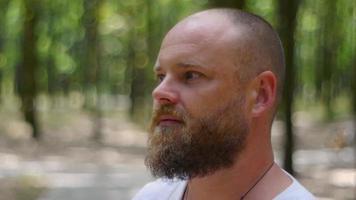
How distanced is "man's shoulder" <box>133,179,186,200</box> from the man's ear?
0.27m

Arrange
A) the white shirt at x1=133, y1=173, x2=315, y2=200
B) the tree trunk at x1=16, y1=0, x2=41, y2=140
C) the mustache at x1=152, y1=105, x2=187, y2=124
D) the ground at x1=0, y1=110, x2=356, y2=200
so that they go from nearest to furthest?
the mustache at x1=152, y1=105, x2=187, y2=124 < the white shirt at x1=133, y1=173, x2=315, y2=200 < the ground at x1=0, y1=110, x2=356, y2=200 < the tree trunk at x1=16, y1=0, x2=41, y2=140

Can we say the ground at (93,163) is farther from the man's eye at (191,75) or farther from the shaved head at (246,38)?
the man's eye at (191,75)

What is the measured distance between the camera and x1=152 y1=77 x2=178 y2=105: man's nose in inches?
66.4

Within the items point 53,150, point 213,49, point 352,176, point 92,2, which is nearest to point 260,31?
point 213,49

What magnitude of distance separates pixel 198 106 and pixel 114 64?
38.2m

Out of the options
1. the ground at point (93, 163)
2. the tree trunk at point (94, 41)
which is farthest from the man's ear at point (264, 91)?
the tree trunk at point (94, 41)

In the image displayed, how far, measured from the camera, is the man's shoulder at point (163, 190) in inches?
74.1

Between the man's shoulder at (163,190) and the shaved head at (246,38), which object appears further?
the man's shoulder at (163,190)

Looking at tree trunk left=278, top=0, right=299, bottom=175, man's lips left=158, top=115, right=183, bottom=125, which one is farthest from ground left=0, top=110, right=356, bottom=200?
man's lips left=158, top=115, right=183, bottom=125

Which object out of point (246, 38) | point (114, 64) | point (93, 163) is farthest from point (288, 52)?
point (114, 64)

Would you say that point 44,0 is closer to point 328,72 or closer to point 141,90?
point 141,90

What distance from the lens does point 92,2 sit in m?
25.0

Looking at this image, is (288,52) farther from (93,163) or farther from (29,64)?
(29,64)

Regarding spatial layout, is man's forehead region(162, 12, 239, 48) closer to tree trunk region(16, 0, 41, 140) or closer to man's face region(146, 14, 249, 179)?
man's face region(146, 14, 249, 179)
